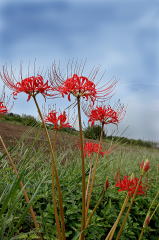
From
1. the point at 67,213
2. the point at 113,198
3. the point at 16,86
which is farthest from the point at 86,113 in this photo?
the point at 113,198

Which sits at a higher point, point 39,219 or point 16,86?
point 16,86

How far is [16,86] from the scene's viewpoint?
1.71 metres

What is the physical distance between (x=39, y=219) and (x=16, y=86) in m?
1.22

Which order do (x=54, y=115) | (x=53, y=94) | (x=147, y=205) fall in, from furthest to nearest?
1. (x=147, y=205)
2. (x=54, y=115)
3. (x=53, y=94)

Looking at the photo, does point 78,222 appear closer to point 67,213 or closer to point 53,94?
point 67,213

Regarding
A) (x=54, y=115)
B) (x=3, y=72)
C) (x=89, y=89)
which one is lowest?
(x=54, y=115)

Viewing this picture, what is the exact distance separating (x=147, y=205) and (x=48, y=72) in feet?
8.47

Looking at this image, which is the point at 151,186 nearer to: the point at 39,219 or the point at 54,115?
the point at 39,219

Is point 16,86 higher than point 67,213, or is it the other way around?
point 16,86

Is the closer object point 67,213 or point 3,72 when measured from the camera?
point 3,72

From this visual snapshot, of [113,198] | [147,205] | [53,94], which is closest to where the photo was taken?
[53,94]


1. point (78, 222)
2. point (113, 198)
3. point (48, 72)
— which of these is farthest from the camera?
point (113, 198)

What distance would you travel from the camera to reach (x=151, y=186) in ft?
14.6

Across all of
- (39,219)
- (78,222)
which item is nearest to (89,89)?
(39,219)
